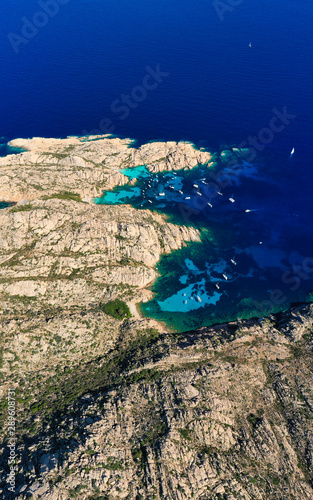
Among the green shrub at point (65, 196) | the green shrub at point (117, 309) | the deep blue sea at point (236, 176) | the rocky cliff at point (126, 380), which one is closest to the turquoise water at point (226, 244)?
the deep blue sea at point (236, 176)

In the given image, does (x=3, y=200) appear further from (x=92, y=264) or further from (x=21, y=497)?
(x=21, y=497)

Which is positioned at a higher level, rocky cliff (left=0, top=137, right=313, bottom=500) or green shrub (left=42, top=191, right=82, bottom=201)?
green shrub (left=42, top=191, right=82, bottom=201)

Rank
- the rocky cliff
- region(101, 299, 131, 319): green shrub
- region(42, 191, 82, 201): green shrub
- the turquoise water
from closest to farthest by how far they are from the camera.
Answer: the rocky cliff, region(101, 299, 131, 319): green shrub, the turquoise water, region(42, 191, 82, 201): green shrub

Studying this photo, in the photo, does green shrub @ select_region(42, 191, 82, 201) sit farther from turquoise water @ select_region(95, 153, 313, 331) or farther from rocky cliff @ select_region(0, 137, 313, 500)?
turquoise water @ select_region(95, 153, 313, 331)

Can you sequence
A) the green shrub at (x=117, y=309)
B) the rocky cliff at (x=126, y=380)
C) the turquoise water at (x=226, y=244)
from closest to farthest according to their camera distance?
the rocky cliff at (x=126, y=380) < the green shrub at (x=117, y=309) < the turquoise water at (x=226, y=244)

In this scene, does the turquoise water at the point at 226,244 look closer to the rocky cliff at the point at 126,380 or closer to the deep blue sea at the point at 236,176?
the deep blue sea at the point at 236,176

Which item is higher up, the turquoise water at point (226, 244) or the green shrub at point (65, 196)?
the green shrub at point (65, 196)

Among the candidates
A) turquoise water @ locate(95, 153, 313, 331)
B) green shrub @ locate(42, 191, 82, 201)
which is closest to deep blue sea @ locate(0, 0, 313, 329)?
turquoise water @ locate(95, 153, 313, 331)
